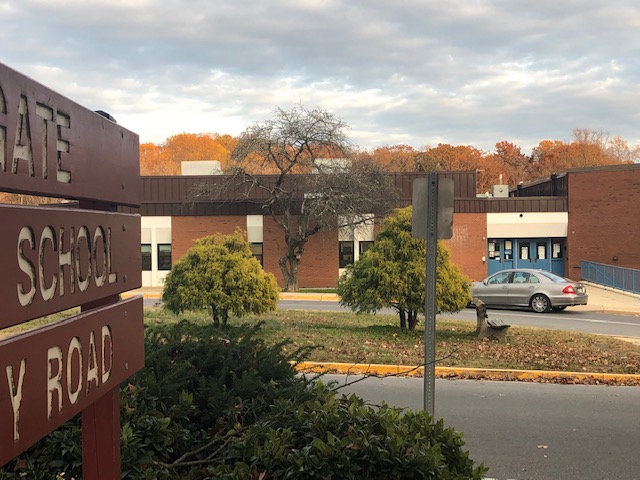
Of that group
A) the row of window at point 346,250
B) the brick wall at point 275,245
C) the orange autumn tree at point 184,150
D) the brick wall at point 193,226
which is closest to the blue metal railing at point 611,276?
the row of window at point 346,250

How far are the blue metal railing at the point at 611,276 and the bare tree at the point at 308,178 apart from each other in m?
10.7

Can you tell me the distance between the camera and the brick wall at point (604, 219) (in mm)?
32062

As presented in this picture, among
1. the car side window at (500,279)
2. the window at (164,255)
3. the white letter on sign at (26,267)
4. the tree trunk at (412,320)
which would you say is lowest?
the tree trunk at (412,320)

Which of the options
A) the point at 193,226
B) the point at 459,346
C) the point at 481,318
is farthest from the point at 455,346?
the point at 193,226

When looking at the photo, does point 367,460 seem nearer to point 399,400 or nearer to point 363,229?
point 399,400

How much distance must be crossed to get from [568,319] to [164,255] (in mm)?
21230

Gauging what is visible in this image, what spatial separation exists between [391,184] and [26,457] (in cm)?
2721

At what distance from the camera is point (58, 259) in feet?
6.04

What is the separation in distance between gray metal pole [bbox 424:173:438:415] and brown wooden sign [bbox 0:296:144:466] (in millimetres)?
3487

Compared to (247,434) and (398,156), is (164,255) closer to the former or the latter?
(247,434)

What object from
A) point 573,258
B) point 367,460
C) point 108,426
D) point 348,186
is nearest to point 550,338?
point 367,460

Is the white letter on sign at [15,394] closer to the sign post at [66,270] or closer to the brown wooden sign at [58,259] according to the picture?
the sign post at [66,270]

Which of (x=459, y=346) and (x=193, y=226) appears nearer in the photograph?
(x=459, y=346)

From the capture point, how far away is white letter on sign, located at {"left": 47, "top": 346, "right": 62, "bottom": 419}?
175 cm
